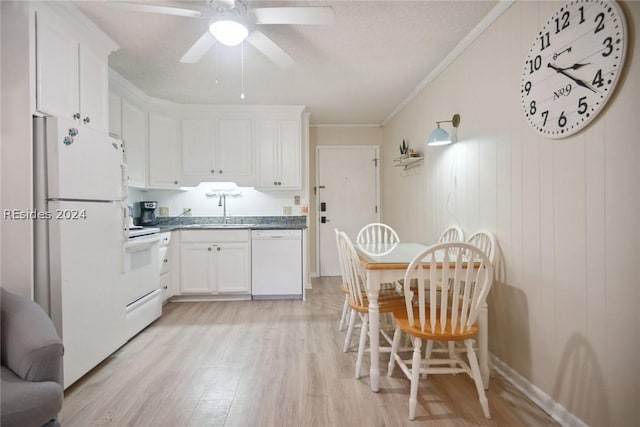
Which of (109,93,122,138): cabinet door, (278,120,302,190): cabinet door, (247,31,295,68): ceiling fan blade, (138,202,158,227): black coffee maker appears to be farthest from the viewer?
(278,120,302,190): cabinet door

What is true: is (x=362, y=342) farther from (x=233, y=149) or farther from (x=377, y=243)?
(x=233, y=149)

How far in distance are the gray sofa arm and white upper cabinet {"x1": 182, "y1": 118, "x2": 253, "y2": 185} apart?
8.69 feet

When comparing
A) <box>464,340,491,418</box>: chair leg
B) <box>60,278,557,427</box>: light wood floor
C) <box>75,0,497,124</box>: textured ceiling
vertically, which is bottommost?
Result: <box>60,278,557,427</box>: light wood floor

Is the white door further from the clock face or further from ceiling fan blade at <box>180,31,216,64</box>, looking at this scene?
the clock face

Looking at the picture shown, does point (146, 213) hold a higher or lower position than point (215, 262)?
higher

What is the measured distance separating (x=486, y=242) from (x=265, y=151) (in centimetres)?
274

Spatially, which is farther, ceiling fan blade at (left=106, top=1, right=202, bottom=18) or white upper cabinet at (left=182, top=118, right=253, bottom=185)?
white upper cabinet at (left=182, top=118, right=253, bottom=185)

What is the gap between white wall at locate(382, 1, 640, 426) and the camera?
119cm

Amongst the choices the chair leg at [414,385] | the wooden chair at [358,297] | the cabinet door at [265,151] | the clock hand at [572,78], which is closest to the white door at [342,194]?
the cabinet door at [265,151]

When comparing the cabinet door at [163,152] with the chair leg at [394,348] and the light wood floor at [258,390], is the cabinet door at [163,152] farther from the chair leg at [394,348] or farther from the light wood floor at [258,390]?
the chair leg at [394,348]

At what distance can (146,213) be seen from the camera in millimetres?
3572

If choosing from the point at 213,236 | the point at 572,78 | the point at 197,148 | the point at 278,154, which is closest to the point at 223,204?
the point at 213,236

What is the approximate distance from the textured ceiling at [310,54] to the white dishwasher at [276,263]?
1.64 m

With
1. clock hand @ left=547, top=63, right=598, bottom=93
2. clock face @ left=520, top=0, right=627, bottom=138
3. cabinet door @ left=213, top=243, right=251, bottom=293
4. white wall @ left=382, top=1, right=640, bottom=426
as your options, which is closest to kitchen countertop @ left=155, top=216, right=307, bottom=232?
cabinet door @ left=213, top=243, right=251, bottom=293
